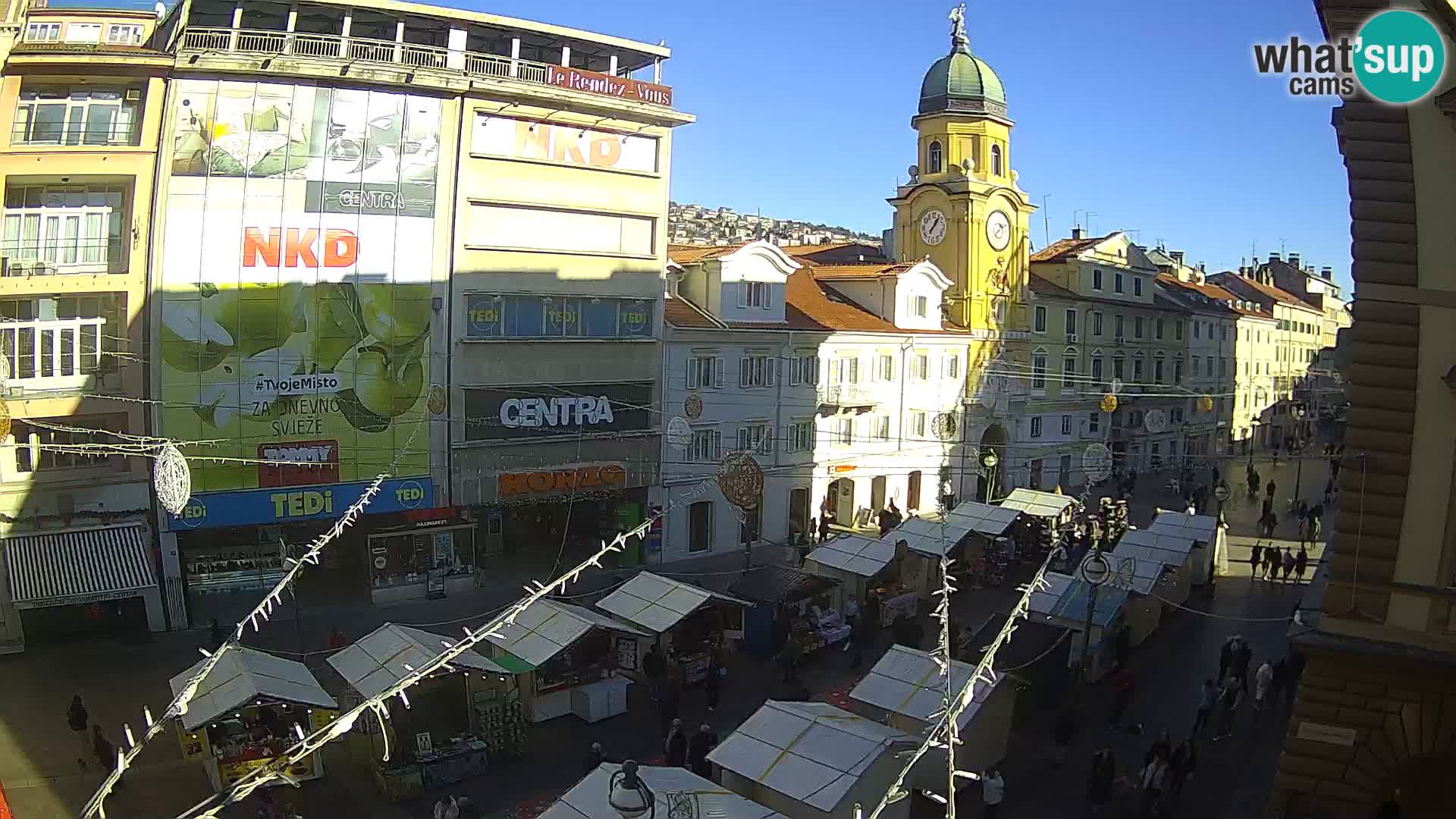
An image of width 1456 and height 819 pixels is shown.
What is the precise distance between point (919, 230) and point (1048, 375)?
952 centimetres

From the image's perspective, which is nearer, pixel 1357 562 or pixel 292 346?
pixel 1357 562

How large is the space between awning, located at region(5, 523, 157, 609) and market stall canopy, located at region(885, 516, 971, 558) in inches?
742

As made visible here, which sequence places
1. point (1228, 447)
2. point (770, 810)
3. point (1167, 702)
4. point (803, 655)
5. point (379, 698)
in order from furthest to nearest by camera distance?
1. point (1228, 447)
2. point (803, 655)
3. point (1167, 702)
4. point (770, 810)
5. point (379, 698)

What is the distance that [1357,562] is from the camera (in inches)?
511

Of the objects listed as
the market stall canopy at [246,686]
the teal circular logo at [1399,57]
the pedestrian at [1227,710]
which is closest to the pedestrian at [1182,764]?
the pedestrian at [1227,710]

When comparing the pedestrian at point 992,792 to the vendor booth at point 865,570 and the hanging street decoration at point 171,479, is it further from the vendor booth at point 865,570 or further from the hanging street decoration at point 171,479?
the hanging street decoration at point 171,479

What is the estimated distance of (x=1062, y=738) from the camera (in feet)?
62.2

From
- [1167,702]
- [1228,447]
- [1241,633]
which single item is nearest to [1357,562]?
[1167,702]

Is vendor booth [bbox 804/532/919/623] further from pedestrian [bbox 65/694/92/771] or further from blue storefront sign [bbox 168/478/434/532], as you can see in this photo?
pedestrian [bbox 65/694/92/771]

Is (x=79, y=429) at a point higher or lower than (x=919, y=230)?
lower

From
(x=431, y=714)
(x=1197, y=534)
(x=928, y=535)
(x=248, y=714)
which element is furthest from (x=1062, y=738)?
(x=248, y=714)

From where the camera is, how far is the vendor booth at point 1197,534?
2938cm

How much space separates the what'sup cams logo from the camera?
12.1m

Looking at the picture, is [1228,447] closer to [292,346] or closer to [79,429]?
[292,346]
